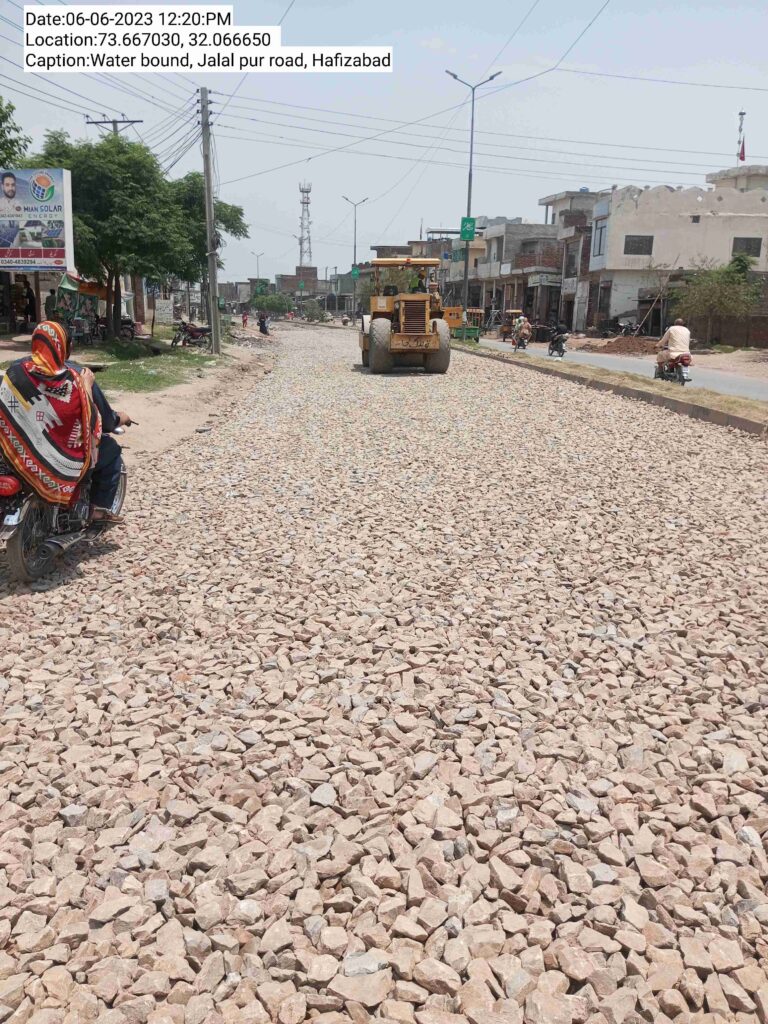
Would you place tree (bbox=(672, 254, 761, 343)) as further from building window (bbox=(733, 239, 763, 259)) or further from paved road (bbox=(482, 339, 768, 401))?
building window (bbox=(733, 239, 763, 259))

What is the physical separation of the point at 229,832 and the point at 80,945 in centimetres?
62

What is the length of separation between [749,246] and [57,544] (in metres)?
48.5

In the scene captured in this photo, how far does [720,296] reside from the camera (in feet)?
114

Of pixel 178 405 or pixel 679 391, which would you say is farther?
pixel 679 391

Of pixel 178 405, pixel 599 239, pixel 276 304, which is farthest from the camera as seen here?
pixel 276 304

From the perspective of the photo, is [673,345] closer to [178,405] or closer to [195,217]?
[178,405]

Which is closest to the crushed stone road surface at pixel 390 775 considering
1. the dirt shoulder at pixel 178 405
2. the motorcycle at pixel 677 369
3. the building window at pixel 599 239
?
the dirt shoulder at pixel 178 405

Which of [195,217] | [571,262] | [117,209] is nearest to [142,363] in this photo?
[117,209]

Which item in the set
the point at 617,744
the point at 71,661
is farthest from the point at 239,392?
the point at 617,744

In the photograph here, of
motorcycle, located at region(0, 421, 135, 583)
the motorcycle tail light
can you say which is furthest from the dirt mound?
the motorcycle tail light

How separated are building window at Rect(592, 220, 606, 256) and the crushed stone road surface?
4423 cm

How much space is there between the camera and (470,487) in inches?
327

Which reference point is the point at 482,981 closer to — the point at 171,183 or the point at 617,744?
the point at 617,744

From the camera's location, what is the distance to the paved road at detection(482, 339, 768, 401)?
61.9 feet
